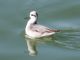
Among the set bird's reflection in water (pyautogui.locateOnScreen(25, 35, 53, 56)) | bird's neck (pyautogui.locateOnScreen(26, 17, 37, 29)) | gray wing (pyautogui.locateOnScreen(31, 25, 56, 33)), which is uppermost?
bird's neck (pyautogui.locateOnScreen(26, 17, 37, 29))

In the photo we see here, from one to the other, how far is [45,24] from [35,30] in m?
0.92

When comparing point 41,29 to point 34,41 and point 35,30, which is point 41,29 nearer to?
point 35,30

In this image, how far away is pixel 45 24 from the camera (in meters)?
11.7

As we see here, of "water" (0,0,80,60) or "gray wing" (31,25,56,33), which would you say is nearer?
"water" (0,0,80,60)

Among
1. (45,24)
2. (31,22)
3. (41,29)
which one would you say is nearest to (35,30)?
(41,29)

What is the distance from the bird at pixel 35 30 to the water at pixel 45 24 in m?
0.19

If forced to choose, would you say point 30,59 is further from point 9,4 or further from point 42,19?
point 9,4

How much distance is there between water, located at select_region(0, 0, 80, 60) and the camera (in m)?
10.2

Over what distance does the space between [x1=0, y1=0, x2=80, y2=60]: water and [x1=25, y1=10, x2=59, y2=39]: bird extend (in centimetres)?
19

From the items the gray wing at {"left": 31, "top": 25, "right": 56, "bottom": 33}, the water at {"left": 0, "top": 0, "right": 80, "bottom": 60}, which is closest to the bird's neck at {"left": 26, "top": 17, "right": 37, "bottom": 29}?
the gray wing at {"left": 31, "top": 25, "right": 56, "bottom": 33}

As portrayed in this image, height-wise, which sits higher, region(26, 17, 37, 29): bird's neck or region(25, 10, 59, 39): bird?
region(26, 17, 37, 29): bird's neck

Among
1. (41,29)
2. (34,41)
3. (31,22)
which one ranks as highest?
(31,22)

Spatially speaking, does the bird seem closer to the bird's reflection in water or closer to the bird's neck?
the bird's neck

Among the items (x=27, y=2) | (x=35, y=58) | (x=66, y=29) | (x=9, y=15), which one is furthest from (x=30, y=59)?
(x=27, y=2)
